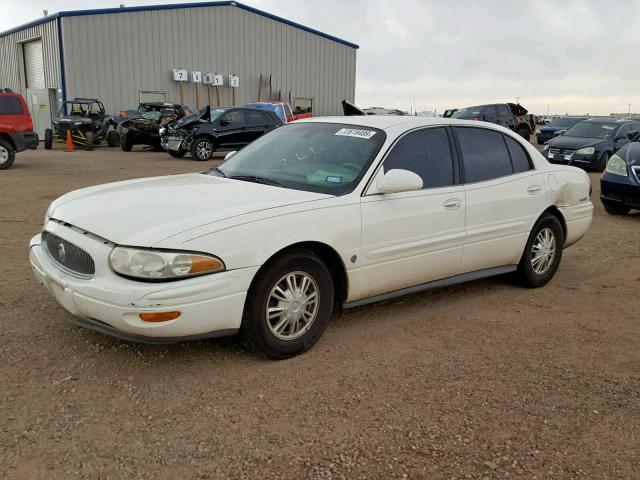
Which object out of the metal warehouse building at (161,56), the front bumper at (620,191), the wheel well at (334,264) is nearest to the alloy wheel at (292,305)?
the wheel well at (334,264)

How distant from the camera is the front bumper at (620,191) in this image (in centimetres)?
875

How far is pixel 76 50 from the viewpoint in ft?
82.5

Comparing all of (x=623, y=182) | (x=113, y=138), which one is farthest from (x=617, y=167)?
(x=113, y=138)

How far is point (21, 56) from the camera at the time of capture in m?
29.1

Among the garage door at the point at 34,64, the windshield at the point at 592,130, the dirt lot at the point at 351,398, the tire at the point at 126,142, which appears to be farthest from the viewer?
the garage door at the point at 34,64

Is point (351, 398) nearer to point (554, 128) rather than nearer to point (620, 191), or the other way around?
point (620, 191)

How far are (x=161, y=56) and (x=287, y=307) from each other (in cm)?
2661

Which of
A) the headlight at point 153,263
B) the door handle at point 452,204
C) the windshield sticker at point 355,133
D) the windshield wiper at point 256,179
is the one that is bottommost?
the headlight at point 153,263

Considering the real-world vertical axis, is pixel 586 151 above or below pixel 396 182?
below

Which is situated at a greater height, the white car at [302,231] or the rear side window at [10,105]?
the rear side window at [10,105]

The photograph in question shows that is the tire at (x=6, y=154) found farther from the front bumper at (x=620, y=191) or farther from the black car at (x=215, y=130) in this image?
the front bumper at (x=620, y=191)

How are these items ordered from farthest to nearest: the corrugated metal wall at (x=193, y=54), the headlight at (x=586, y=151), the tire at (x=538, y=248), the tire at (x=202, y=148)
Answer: the corrugated metal wall at (x=193, y=54)
the tire at (x=202, y=148)
the headlight at (x=586, y=151)
the tire at (x=538, y=248)

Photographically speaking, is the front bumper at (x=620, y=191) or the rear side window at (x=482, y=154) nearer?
the rear side window at (x=482, y=154)

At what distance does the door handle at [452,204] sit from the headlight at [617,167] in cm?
566
